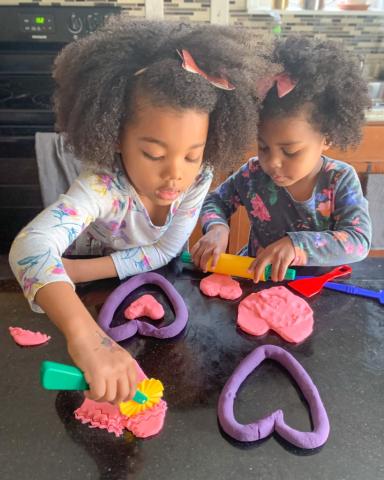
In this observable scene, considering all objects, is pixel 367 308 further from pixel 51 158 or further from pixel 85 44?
pixel 51 158

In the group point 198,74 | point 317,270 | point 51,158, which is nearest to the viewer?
point 198,74

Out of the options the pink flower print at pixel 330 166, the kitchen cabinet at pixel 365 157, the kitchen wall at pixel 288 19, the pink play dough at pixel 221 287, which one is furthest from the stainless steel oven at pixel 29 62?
the pink play dough at pixel 221 287

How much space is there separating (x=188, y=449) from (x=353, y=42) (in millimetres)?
2440

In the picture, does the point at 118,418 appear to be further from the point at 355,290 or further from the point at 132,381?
the point at 355,290

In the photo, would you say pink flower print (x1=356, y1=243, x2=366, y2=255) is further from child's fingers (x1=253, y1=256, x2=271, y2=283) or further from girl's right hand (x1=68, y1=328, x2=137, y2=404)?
girl's right hand (x1=68, y1=328, x2=137, y2=404)

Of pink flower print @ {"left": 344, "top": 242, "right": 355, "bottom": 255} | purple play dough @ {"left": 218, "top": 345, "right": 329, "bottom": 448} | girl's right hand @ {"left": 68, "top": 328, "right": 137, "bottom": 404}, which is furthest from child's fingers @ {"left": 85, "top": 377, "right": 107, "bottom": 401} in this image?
pink flower print @ {"left": 344, "top": 242, "right": 355, "bottom": 255}

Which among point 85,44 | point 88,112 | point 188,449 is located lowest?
point 188,449

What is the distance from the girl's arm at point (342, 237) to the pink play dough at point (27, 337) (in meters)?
0.48

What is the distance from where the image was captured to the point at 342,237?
93 cm

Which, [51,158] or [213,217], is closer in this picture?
[213,217]

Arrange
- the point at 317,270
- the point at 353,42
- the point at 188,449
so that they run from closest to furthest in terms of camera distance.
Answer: the point at 188,449 → the point at 317,270 → the point at 353,42

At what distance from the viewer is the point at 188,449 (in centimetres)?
51

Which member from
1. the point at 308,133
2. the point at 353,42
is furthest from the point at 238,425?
the point at 353,42

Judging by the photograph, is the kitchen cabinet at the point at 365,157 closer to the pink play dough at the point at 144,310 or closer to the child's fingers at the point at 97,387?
the pink play dough at the point at 144,310
